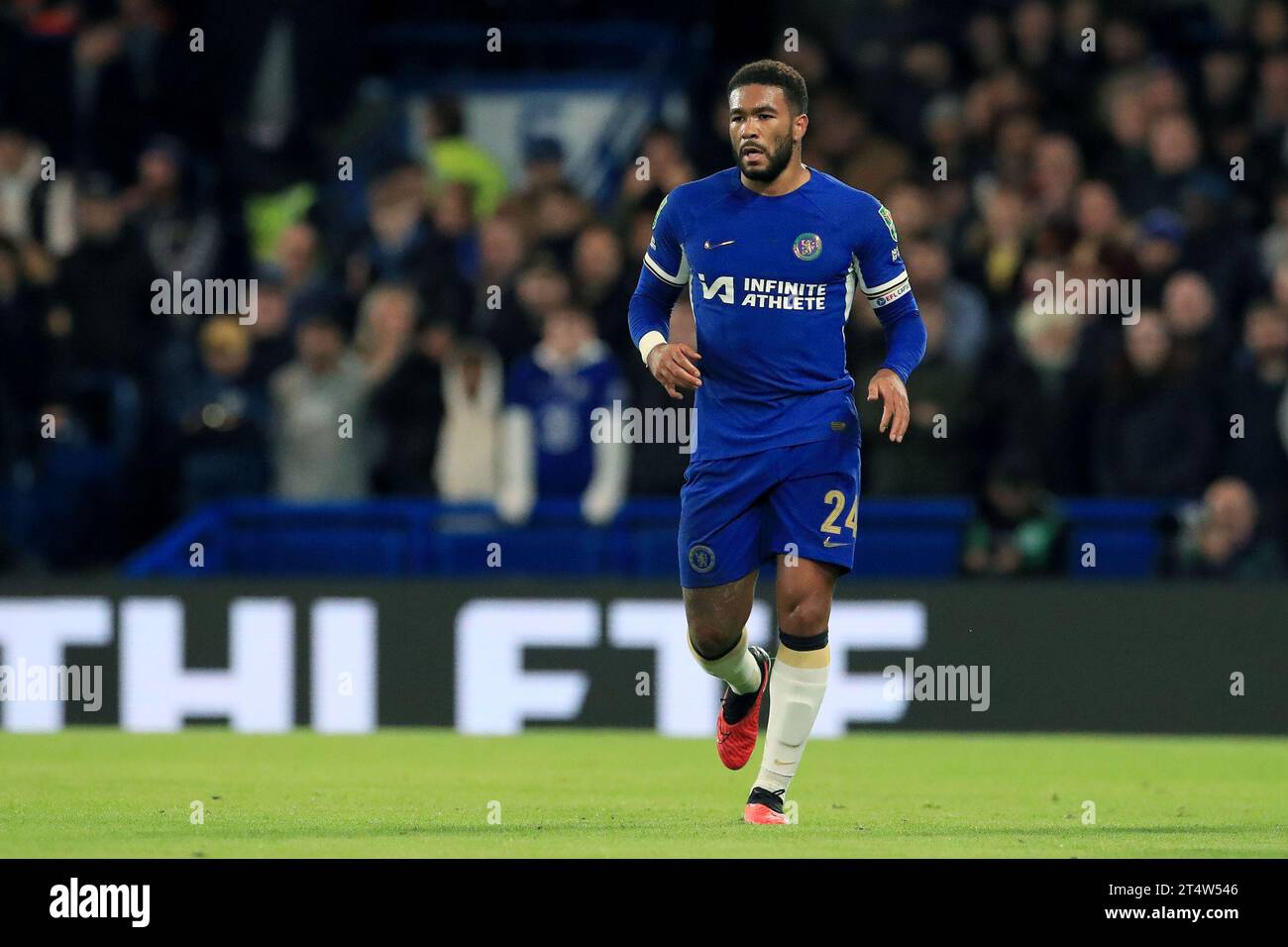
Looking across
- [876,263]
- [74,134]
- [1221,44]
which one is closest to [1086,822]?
[876,263]

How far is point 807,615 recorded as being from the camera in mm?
9195

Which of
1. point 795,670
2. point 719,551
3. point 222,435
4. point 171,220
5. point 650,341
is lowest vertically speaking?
point 795,670

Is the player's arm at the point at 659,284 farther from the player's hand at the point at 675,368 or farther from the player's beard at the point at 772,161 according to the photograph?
the player's beard at the point at 772,161

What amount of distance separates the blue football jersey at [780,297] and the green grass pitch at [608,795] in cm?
144

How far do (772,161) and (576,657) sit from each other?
555 centimetres

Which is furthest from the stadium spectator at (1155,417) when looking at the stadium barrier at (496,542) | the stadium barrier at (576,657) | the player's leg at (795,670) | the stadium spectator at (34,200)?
the stadium spectator at (34,200)

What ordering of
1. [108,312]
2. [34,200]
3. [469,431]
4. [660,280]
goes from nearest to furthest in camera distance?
[660,280] < [469,431] < [108,312] < [34,200]

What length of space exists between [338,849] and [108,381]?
7.77 metres

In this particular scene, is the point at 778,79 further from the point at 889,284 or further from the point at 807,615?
the point at 807,615

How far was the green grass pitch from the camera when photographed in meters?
8.75

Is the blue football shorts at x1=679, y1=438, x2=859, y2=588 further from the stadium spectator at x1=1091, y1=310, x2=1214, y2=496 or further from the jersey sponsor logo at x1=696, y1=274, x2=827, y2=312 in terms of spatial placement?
the stadium spectator at x1=1091, y1=310, x2=1214, y2=496

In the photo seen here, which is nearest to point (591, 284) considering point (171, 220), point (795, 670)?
point (171, 220)

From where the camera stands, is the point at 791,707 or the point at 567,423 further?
the point at 567,423

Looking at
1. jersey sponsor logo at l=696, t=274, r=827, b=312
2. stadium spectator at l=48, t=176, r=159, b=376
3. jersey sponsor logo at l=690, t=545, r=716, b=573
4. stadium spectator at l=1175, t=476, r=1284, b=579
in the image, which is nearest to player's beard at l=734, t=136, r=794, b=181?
jersey sponsor logo at l=696, t=274, r=827, b=312
